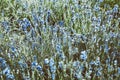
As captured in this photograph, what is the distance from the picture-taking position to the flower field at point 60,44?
2.48 metres

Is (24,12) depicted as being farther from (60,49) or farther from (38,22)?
(60,49)

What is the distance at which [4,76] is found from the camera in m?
2.57

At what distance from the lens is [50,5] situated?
365 centimetres

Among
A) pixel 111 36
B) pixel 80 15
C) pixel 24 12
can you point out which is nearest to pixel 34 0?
pixel 24 12

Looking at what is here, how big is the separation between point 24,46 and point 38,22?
0.66 m

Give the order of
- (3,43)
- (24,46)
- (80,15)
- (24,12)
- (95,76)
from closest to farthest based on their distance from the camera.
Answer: (95,76) < (24,46) < (3,43) < (80,15) < (24,12)

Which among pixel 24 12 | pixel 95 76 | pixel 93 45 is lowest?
pixel 95 76

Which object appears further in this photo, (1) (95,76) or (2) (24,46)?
(2) (24,46)

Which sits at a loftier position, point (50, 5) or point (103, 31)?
point (50, 5)

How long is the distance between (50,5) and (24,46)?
1029 millimetres

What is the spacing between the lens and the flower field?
8.14 feet

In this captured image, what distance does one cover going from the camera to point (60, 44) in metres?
2.73

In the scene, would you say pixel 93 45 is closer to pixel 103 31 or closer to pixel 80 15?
pixel 103 31

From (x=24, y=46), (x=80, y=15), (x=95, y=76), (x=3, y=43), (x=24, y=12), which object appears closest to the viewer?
(x=95, y=76)
